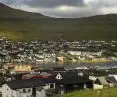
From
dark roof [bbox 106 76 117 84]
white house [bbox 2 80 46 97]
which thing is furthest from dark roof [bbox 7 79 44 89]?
dark roof [bbox 106 76 117 84]

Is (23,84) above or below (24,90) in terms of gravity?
above

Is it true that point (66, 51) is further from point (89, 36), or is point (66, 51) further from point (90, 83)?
point (90, 83)

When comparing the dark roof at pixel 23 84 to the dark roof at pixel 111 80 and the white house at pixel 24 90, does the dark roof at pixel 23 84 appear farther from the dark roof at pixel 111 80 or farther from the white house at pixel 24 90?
the dark roof at pixel 111 80

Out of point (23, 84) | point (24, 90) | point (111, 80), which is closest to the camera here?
point (24, 90)

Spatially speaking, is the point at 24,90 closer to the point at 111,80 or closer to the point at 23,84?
the point at 23,84

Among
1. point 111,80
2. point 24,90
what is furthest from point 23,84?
point 111,80

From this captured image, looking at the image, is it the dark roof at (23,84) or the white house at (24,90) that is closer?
the white house at (24,90)

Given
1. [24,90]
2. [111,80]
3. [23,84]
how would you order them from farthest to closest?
[111,80] < [23,84] < [24,90]

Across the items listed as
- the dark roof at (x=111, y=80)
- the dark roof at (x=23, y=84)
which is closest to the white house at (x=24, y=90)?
the dark roof at (x=23, y=84)

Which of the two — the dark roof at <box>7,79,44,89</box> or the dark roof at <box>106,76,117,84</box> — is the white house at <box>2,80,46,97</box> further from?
the dark roof at <box>106,76,117,84</box>

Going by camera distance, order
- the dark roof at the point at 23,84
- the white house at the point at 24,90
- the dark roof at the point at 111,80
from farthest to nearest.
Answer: the dark roof at the point at 111,80
the dark roof at the point at 23,84
the white house at the point at 24,90

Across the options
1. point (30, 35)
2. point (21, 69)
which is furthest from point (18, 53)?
point (30, 35)
